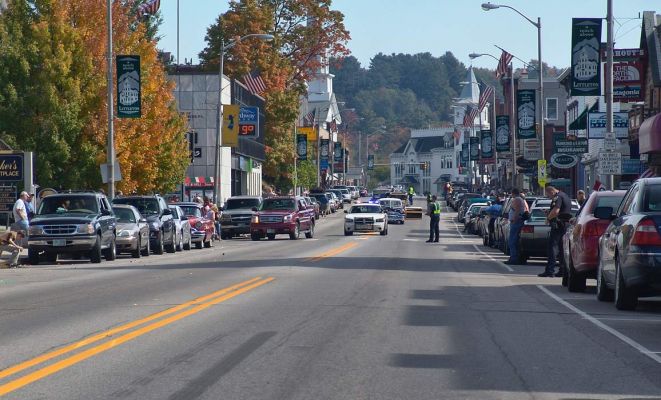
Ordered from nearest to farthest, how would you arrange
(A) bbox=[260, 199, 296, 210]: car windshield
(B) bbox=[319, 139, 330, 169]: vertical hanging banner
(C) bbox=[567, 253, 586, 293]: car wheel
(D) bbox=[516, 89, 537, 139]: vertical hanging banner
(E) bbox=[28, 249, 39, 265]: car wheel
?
(C) bbox=[567, 253, 586, 293]: car wheel → (E) bbox=[28, 249, 39, 265]: car wheel → (A) bbox=[260, 199, 296, 210]: car windshield → (D) bbox=[516, 89, 537, 139]: vertical hanging banner → (B) bbox=[319, 139, 330, 169]: vertical hanging banner

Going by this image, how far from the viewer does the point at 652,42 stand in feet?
161

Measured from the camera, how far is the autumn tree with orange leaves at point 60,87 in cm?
4275

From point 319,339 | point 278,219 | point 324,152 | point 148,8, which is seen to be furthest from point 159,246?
point 324,152

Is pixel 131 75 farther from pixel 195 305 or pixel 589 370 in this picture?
pixel 589 370

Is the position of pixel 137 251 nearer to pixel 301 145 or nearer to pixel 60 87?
pixel 60 87

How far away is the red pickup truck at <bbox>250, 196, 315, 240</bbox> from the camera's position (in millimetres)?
48625

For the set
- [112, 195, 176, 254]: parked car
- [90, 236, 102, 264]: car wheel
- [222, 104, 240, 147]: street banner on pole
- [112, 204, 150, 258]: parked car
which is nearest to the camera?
[90, 236, 102, 264]: car wheel

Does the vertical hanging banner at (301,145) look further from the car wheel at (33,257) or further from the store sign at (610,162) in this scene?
the car wheel at (33,257)

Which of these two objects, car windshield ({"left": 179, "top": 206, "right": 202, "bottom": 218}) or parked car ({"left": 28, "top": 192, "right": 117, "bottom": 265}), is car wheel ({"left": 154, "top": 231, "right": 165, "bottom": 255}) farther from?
car windshield ({"left": 179, "top": 206, "right": 202, "bottom": 218})

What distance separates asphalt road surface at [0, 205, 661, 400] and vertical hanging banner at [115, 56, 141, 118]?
58.6ft

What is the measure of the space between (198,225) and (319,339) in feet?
98.6

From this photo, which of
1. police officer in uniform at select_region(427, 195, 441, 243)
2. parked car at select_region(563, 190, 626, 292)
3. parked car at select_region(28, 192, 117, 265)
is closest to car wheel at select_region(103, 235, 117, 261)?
parked car at select_region(28, 192, 117, 265)

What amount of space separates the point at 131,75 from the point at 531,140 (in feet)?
80.5

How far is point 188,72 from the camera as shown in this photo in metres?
77.1
